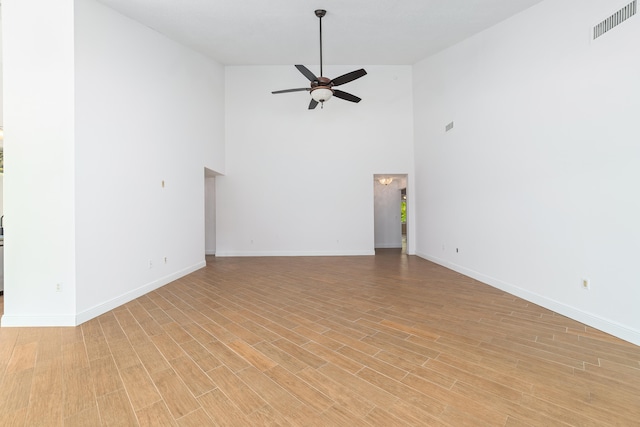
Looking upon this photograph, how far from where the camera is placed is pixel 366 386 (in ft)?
5.44

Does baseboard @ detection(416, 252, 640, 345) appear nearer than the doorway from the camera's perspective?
Yes

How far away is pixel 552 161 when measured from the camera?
3041 mm

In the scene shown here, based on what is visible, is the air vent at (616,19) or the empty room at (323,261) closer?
the empty room at (323,261)

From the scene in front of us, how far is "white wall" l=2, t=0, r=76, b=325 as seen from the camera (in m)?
2.67

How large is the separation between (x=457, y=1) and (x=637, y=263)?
382 centimetres

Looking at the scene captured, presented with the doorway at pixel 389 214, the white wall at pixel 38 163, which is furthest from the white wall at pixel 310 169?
the white wall at pixel 38 163

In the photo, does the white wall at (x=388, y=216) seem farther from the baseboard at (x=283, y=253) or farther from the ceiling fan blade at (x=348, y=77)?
the ceiling fan blade at (x=348, y=77)

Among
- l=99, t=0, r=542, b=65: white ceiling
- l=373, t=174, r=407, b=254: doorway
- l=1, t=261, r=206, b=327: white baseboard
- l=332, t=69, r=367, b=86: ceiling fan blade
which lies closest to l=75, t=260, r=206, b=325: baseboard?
l=1, t=261, r=206, b=327: white baseboard

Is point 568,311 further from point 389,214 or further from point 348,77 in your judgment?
point 389,214

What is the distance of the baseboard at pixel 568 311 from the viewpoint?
2.29m

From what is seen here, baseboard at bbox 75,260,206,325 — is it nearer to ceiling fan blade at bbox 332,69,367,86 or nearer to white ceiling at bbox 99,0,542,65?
white ceiling at bbox 99,0,542,65

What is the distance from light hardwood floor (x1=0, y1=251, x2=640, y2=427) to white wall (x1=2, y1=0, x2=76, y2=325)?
0.38m

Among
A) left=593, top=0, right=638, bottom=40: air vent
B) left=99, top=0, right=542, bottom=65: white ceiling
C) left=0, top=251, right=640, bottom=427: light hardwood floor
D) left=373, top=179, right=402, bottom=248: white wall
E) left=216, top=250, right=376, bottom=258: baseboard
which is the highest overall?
left=99, top=0, right=542, bottom=65: white ceiling

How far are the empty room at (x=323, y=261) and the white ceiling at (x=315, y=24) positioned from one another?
4 centimetres
